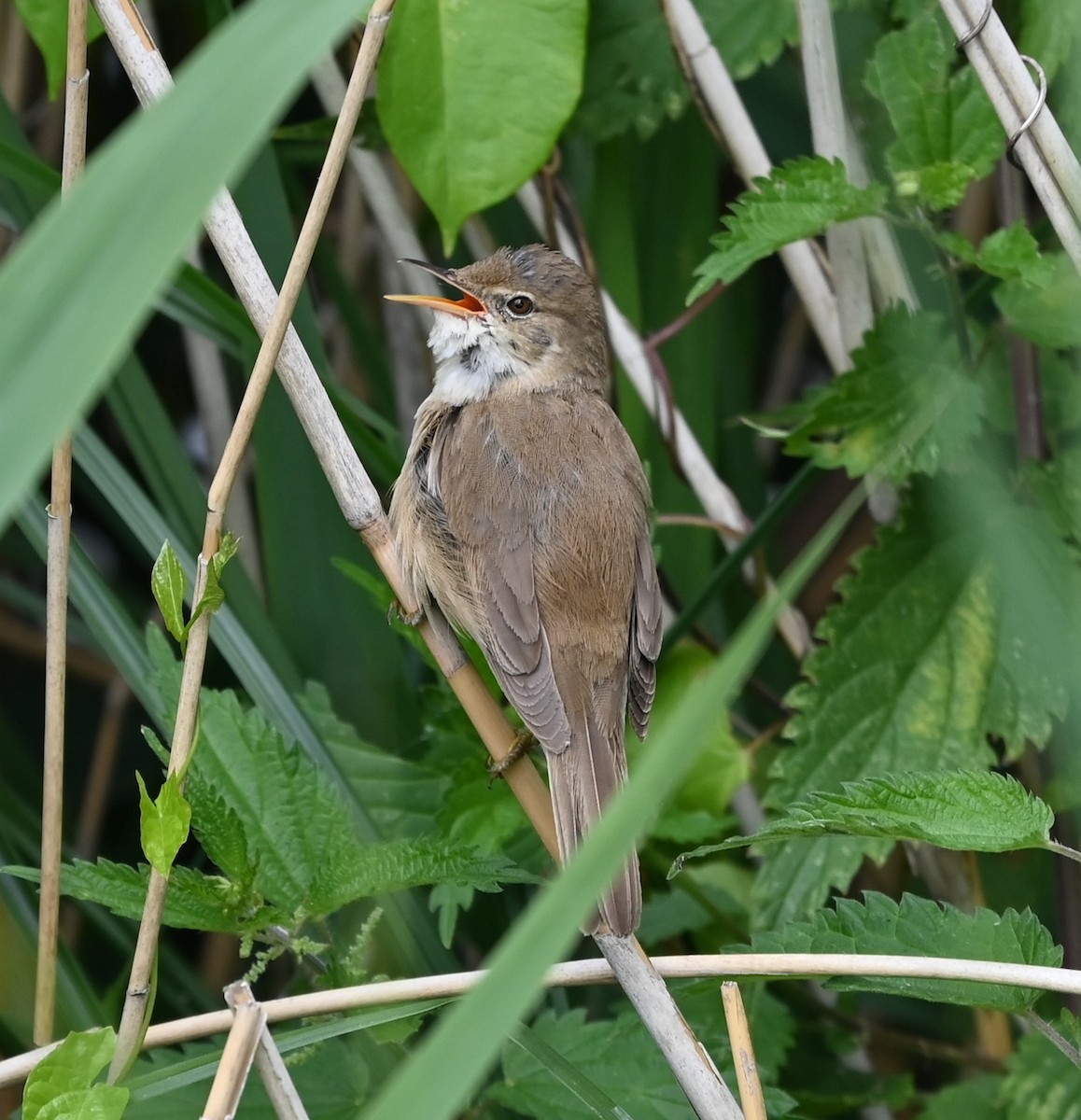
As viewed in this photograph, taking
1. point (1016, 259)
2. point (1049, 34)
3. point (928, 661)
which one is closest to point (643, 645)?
point (928, 661)

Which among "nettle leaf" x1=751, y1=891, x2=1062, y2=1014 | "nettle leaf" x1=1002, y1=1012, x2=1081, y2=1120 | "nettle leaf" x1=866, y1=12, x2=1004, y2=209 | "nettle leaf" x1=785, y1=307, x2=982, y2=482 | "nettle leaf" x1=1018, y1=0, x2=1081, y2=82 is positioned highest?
"nettle leaf" x1=1018, y1=0, x2=1081, y2=82

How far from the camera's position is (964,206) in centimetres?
326

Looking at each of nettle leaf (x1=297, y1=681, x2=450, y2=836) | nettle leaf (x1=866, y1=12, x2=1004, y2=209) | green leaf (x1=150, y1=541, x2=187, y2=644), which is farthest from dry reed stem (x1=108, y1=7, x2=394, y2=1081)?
nettle leaf (x1=866, y1=12, x2=1004, y2=209)

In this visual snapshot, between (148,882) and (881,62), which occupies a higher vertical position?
(881,62)

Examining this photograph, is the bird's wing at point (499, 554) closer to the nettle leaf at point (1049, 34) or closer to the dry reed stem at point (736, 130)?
the dry reed stem at point (736, 130)

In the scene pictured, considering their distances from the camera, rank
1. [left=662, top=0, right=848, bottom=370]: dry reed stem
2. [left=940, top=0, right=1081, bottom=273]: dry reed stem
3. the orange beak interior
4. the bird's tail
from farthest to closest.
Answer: the orange beak interior → [left=662, top=0, right=848, bottom=370]: dry reed stem → [left=940, top=0, right=1081, bottom=273]: dry reed stem → the bird's tail

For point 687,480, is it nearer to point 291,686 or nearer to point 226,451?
point 291,686

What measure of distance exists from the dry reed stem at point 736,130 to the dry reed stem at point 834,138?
0.05m

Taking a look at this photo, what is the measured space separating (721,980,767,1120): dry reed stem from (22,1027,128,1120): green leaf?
0.74 meters

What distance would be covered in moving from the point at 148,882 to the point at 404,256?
1.65 m

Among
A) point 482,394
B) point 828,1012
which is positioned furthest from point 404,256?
point 828,1012

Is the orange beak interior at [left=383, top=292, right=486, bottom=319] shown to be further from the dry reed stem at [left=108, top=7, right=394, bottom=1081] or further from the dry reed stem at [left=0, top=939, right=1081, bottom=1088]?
the dry reed stem at [left=0, top=939, right=1081, bottom=1088]

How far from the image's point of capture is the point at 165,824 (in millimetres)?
1550

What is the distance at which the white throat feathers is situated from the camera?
288 centimetres
